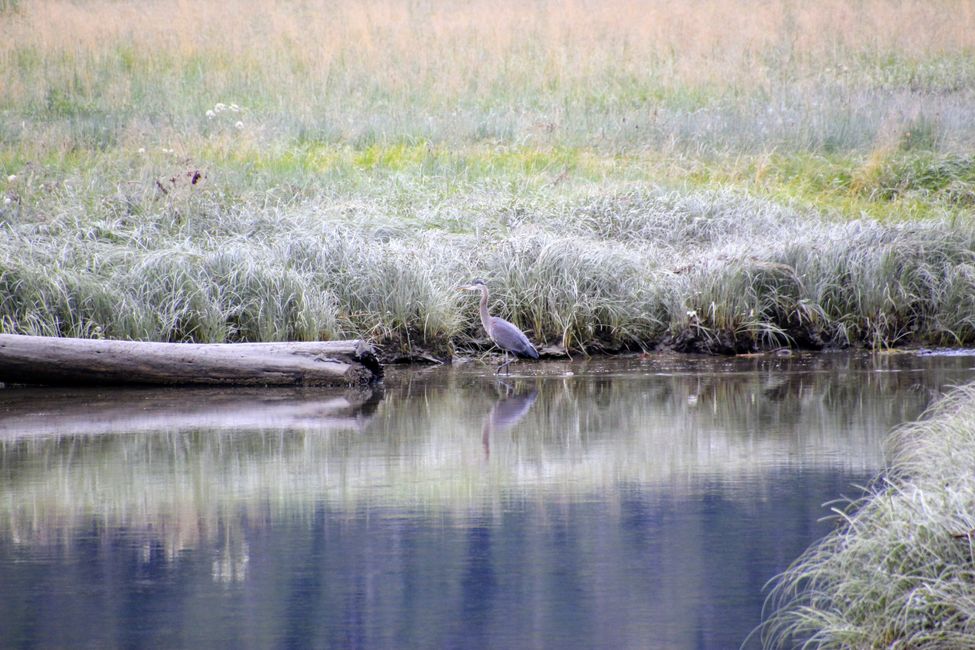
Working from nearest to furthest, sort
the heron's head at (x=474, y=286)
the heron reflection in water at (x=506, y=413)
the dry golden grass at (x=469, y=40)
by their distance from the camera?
the heron reflection in water at (x=506, y=413) → the heron's head at (x=474, y=286) → the dry golden grass at (x=469, y=40)

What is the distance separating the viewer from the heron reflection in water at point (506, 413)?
24.8ft

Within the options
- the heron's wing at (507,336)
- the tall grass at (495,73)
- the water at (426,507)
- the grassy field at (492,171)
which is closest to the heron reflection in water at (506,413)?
the water at (426,507)

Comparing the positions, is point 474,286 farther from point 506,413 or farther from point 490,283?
point 506,413

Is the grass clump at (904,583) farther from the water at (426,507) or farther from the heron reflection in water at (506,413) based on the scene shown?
the heron reflection in water at (506,413)

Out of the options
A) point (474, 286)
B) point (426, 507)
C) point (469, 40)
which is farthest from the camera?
point (469, 40)

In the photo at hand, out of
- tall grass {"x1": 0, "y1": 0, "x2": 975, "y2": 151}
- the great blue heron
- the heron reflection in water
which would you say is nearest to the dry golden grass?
tall grass {"x1": 0, "y1": 0, "x2": 975, "y2": 151}

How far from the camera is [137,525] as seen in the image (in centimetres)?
566

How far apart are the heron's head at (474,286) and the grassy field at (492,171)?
0.16 m

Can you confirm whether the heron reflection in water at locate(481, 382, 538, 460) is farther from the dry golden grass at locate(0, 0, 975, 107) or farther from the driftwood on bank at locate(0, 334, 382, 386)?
the dry golden grass at locate(0, 0, 975, 107)

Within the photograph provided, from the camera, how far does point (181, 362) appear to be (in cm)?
926

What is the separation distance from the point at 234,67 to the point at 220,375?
10987mm

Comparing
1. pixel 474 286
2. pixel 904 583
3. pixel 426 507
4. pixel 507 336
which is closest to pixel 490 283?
pixel 474 286

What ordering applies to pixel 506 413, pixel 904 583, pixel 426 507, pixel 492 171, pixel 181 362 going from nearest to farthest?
pixel 904 583 → pixel 426 507 → pixel 506 413 → pixel 181 362 → pixel 492 171

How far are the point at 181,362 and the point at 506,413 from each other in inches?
104
